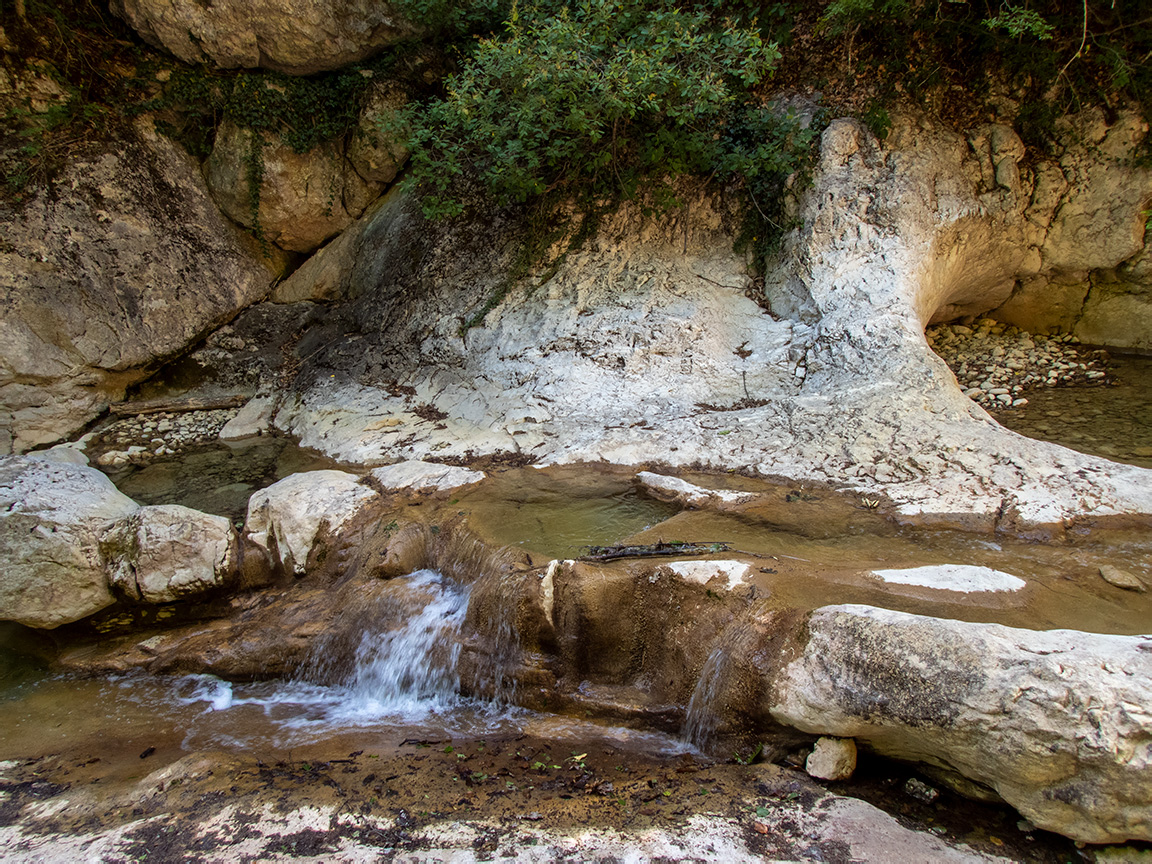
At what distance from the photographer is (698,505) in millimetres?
4105

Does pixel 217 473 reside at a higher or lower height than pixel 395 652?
higher

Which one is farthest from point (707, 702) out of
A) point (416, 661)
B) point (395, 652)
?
point (395, 652)

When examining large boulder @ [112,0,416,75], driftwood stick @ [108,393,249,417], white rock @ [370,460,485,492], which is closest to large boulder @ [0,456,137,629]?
white rock @ [370,460,485,492]

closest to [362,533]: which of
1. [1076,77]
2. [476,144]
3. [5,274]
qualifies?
[476,144]

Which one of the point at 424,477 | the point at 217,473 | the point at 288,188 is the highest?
the point at 288,188

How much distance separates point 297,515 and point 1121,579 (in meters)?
4.77

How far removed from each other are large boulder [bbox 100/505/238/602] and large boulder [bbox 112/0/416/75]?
5.66m

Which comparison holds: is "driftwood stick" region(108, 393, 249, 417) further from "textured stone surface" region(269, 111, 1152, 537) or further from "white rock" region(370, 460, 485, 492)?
"white rock" region(370, 460, 485, 492)

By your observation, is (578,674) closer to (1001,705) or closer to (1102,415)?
(1001,705)

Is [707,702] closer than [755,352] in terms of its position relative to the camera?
Yes

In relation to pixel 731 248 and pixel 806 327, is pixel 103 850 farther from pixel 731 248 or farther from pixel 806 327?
pixel 731 248

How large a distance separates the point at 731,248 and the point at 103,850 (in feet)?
A: 20.3

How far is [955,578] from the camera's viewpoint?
304 cm

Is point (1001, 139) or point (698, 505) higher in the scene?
point (1001, 139)
